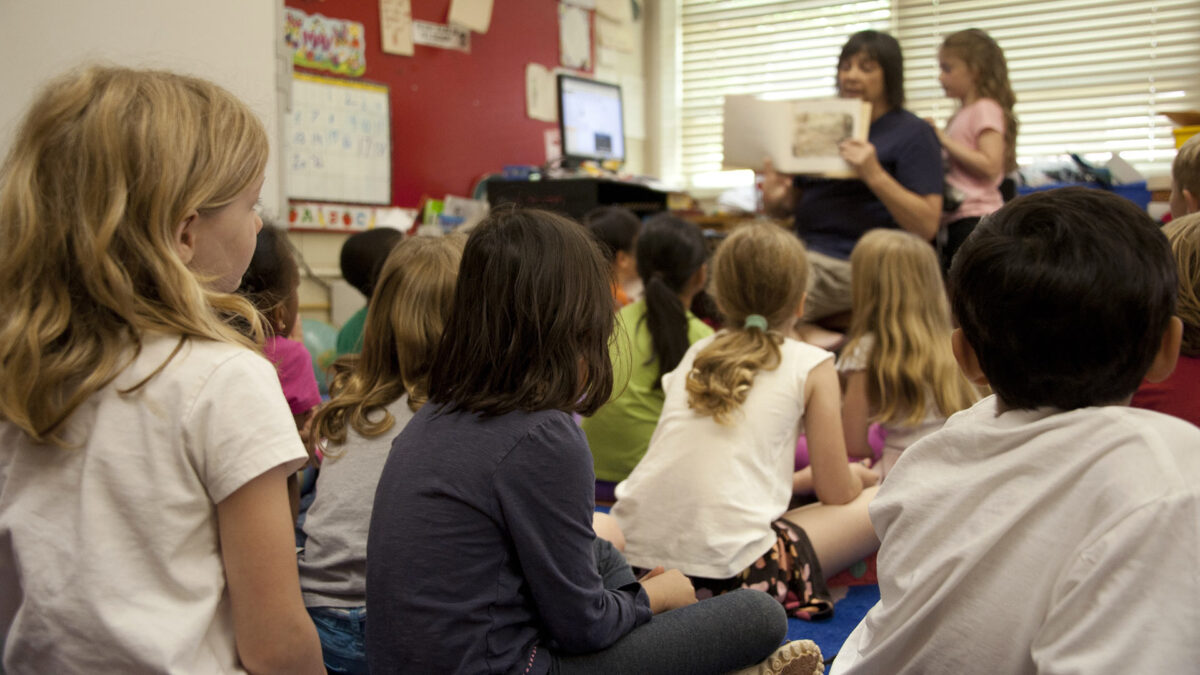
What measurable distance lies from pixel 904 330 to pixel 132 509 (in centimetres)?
161

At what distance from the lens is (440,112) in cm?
389

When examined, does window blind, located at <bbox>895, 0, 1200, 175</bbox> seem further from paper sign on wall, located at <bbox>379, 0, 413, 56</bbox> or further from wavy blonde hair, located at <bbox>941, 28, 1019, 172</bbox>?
paper sign on wall, located at <bbox>379, 0, 413, 56</bbox>

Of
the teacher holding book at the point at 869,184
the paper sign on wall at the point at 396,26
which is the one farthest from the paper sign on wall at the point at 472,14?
the teacher holding book at the point at 869,184

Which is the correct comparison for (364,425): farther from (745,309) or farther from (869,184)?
(869,184)

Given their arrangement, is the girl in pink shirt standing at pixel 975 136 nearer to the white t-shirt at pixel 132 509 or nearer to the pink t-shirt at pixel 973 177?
the pink t-shirt at pixel 973 177

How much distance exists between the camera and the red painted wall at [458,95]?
12.1 feet

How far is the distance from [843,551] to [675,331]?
583mm

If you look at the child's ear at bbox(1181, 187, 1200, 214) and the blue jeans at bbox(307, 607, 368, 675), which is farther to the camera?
the child's ear at bbox(1181, 187, 1200, 214)

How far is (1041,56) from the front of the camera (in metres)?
4.23

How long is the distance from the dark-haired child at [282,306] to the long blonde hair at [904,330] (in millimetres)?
1128

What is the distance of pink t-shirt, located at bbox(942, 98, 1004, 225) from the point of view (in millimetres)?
2971

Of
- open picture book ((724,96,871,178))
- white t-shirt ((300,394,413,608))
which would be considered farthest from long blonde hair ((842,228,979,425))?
white t-shirt ((300,394,413,608))

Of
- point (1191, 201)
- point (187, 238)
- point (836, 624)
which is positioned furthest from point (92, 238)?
point (1191, 201)

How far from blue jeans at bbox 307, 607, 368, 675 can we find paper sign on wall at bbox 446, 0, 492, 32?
3010 millimetres
